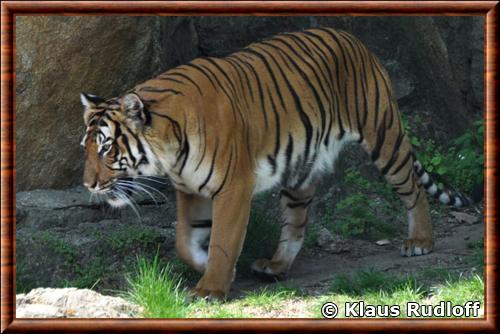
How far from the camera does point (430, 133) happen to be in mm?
10234

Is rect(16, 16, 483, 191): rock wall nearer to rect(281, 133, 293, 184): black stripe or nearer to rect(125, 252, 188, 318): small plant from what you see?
rect(281, 133, 293, 184): black stripe

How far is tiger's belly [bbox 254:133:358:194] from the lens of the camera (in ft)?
25.5

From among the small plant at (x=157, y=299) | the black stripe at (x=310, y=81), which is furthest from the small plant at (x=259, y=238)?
the small plant at (x=157, y=299)

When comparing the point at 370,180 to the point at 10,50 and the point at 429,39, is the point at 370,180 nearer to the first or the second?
the point at 429,39

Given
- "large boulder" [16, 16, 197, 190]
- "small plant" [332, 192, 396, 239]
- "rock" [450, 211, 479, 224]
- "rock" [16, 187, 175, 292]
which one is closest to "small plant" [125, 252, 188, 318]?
"rock" [16, 187, 175, 292]

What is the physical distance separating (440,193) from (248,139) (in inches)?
88.7

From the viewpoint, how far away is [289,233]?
336 inches

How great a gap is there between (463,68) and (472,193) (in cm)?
165

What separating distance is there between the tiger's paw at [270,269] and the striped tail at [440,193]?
1528mm

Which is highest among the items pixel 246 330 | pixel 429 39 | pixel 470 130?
pixel 429 39

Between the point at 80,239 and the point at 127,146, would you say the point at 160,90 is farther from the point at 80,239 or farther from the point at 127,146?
the point at 80,239

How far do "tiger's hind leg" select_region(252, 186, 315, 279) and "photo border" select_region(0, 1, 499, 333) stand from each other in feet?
7.21

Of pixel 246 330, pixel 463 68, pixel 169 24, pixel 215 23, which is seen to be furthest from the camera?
pixel 463 68

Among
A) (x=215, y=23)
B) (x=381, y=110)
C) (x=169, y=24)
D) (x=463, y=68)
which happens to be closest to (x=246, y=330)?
(x=381, y=110)
